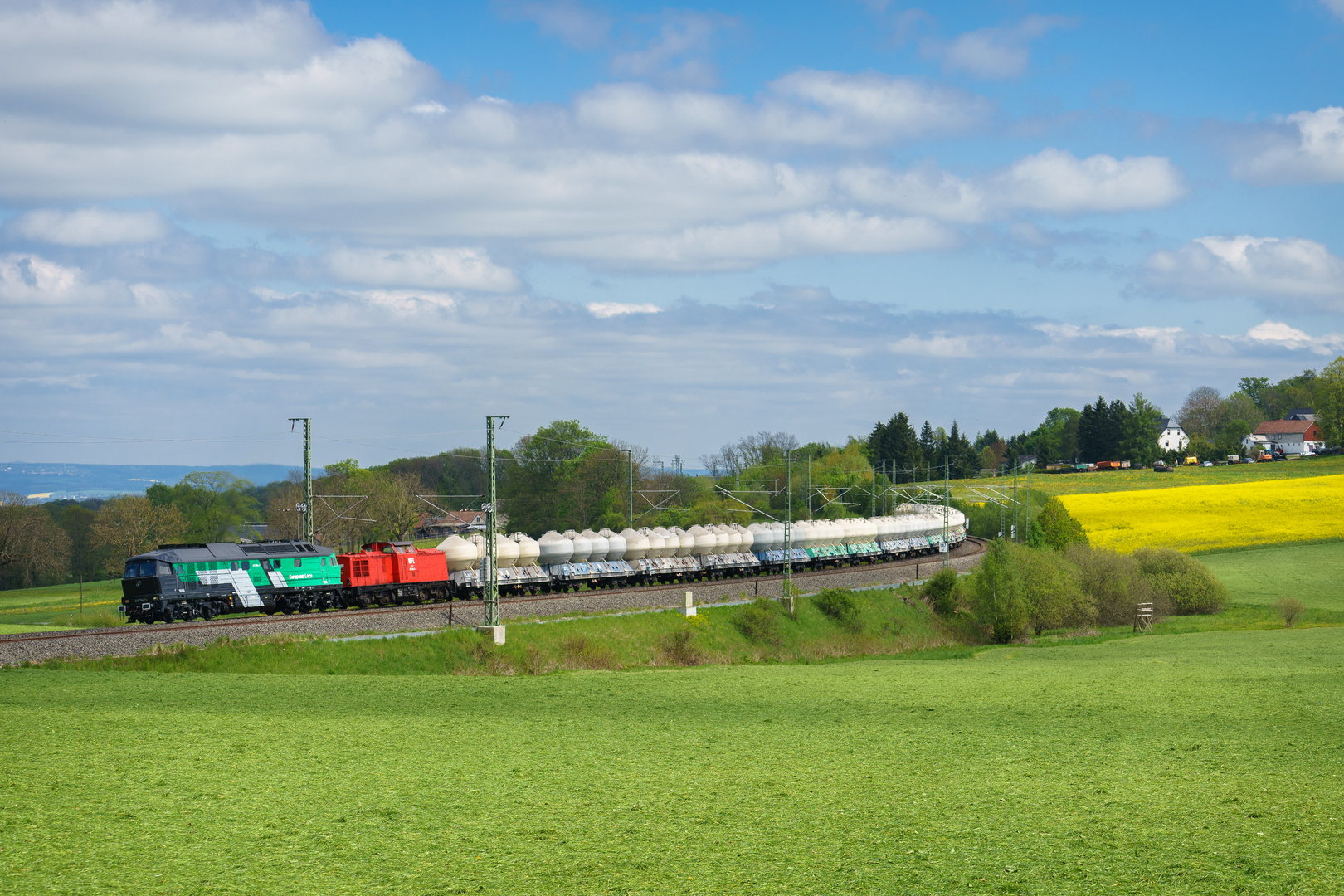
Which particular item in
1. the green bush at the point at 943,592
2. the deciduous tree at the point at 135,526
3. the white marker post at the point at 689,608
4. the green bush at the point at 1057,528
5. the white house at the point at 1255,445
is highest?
the white house at the point at 1255,445

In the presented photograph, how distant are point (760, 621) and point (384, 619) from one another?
62.2 feet

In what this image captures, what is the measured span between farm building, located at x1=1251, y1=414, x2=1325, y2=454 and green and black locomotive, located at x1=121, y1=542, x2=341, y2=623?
17204 cm

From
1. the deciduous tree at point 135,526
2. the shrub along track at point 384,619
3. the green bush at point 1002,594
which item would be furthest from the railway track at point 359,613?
the deciduous tree at point 135,526

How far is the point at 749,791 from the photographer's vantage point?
13133 mm

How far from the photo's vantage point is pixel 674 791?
43.1ft

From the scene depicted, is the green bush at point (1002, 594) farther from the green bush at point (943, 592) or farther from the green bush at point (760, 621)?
the green bush at point (760, 621)

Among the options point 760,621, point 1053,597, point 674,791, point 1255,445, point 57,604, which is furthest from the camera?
point 1255,445

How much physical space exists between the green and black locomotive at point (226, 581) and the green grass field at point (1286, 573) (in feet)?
164

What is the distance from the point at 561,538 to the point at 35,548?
53.7m

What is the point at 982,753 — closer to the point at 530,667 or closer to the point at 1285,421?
the point at 530,667

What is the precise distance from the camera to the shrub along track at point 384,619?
3262 cm

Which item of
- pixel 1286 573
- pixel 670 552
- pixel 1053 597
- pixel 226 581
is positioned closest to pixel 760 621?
pixel 1053 597

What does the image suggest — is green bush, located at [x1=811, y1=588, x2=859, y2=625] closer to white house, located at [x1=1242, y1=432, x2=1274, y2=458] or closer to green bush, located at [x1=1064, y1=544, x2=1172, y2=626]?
green bush, located at [x1=1064, y1=544, x2=1172, y2=626]

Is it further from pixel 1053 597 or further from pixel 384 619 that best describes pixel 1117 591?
pixel 384 619
